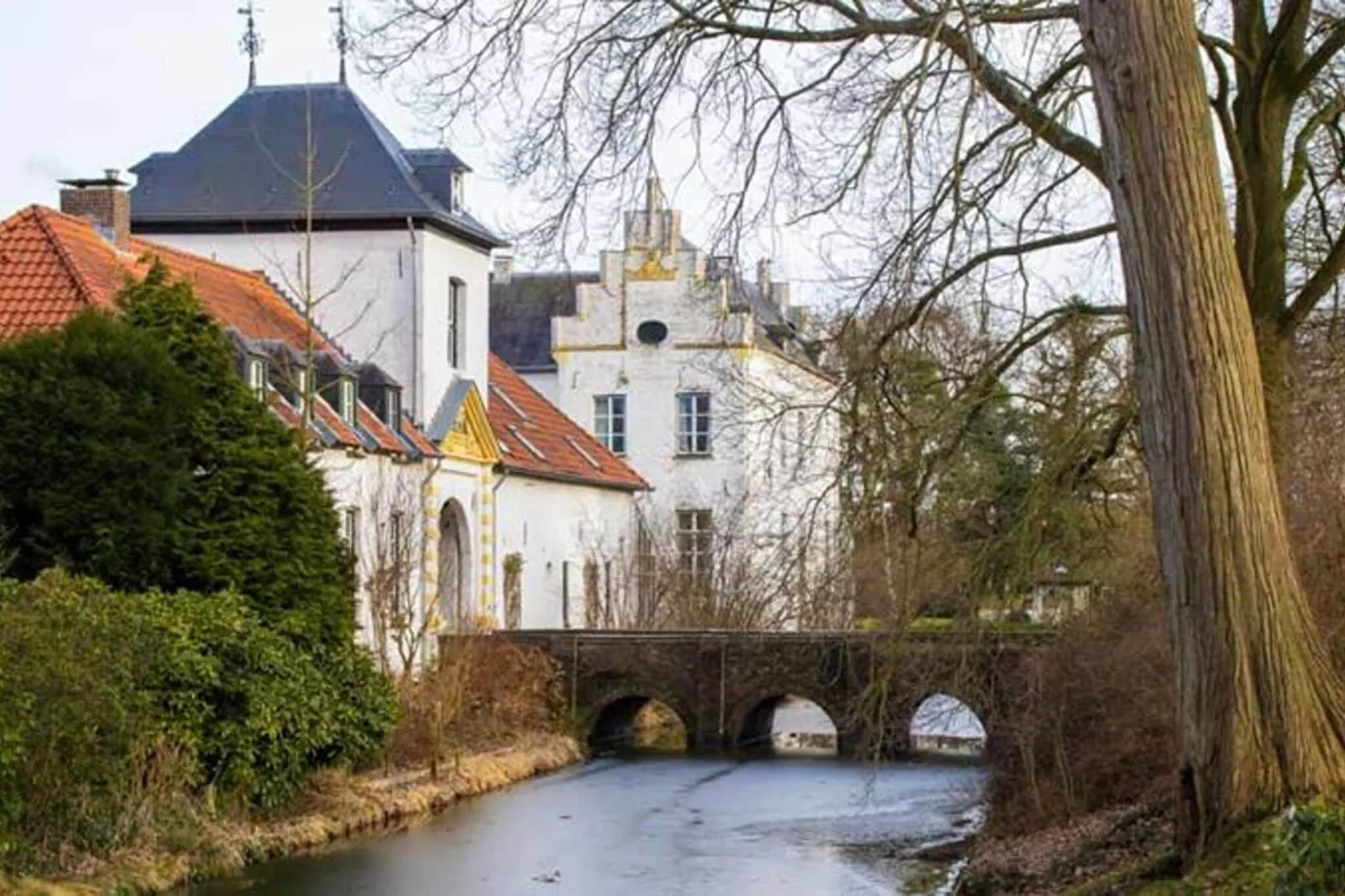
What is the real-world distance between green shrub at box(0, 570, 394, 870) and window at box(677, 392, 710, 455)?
26.9 meters

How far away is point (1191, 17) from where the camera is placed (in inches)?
391

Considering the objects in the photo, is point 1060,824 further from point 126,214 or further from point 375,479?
point 126,214

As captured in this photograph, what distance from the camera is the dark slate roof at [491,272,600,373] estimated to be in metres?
52.2

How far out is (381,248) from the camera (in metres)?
33.9

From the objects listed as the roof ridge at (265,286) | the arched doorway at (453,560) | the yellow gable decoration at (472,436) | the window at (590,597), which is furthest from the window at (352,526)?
the window at (590,597)

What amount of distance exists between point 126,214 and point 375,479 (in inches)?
213

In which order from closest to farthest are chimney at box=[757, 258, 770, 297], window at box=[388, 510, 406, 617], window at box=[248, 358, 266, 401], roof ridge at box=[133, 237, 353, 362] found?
chimney at box=[757, 258, 770, 297] → window at box=[248, 358, 266, 401] → window at box=[388, 510, 406, 617] → roof ridge at box=[133, 237, 353, 362]

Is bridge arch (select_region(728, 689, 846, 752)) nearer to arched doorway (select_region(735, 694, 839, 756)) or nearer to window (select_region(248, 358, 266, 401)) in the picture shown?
arched doorway (select_region(735, 694, 839, 756))

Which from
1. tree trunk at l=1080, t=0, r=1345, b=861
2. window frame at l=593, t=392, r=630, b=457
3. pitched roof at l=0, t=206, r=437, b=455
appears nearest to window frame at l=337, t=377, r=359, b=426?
pitched roof at l=0, t=206, r=437, b=455

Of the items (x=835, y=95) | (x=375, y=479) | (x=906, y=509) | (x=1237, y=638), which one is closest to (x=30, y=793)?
(x=906, y=509)

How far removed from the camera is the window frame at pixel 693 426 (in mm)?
49281

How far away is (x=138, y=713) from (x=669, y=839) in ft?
22.9

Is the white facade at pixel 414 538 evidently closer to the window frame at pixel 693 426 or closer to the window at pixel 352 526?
the window at pixel 352 526

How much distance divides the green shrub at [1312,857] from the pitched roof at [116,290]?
1623cm
